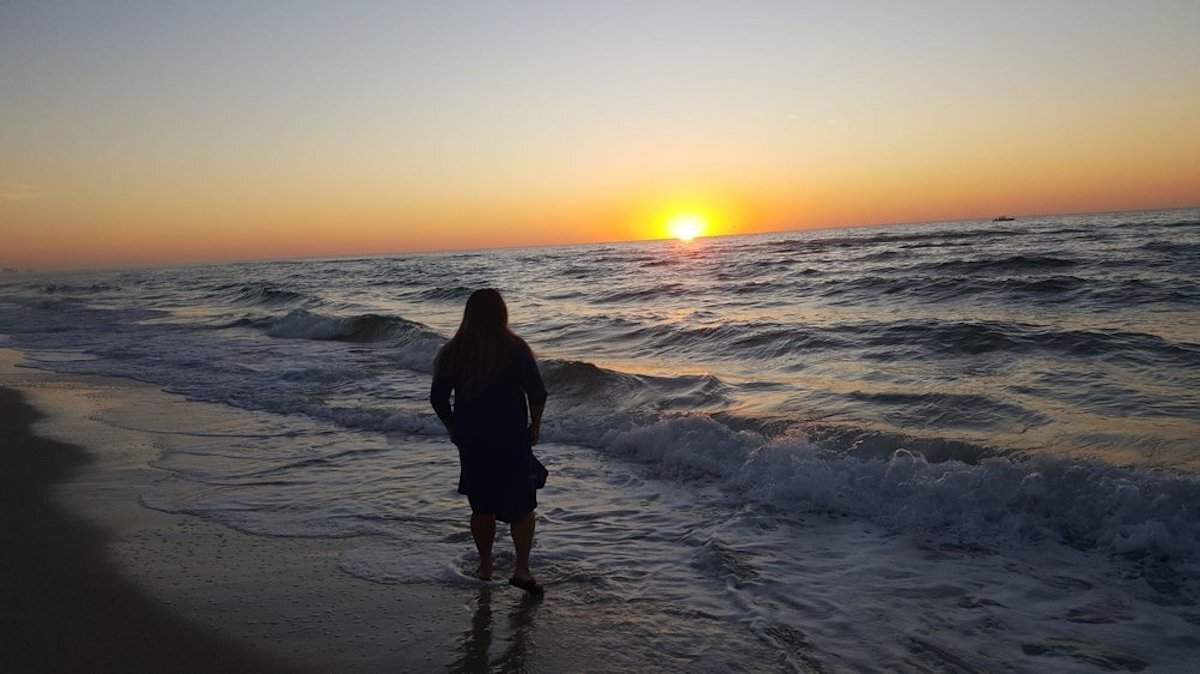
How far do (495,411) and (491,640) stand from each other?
4.12ft

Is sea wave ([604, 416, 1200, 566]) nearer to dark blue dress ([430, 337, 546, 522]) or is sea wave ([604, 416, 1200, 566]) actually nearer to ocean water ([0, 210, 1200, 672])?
ocean water ([0, 210, 1200, 672])

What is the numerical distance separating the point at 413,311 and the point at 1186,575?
24395 millimetres

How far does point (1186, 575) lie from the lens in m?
4.70

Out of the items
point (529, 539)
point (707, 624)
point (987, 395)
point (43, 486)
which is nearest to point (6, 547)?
point (43, 486)

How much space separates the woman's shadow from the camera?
369 cm

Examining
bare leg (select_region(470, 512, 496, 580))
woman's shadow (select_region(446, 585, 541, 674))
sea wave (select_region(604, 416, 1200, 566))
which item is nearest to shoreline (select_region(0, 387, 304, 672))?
woman's shadow (select_region(446, 585, 541, 674))

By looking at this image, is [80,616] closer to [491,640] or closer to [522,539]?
[491,640]

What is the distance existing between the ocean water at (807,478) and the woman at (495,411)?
0.59 m

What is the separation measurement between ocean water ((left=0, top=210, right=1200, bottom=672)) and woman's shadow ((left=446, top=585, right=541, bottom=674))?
0.07m

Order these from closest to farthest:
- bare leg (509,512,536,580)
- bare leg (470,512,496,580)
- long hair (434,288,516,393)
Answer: long hair (434,288,516,393) → bare leg (509,512,536,580) → bare leg (470,512,496,580)

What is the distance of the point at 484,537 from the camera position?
470 cm

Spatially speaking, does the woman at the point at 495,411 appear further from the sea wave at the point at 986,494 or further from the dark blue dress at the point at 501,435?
the sea wave at the point at 986,494

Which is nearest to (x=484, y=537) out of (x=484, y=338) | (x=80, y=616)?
(x=484, y=338)

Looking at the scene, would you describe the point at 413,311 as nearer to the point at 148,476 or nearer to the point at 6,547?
the point at 148,476
